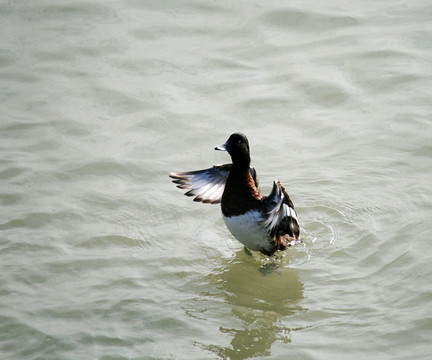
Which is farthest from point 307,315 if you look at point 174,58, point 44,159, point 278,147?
point 174,58

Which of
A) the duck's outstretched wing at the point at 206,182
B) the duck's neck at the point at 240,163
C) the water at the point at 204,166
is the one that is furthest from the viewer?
the duck's outstretched wing at the point at 206,182

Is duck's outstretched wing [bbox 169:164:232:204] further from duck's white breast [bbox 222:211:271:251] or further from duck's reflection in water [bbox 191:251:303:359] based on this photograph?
duck's reflection in water [bbox 191:251:303:359]

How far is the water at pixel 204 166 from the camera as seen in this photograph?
571 centimetres

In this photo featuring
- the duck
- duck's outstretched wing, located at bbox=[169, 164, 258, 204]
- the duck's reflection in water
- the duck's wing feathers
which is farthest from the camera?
duck's outstretched wing, located at bbox=[169, 164, 258, 204]

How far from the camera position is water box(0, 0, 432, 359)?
225 inches

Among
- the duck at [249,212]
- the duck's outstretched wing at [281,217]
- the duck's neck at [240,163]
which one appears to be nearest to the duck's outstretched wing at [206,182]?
the duck at [249,212]

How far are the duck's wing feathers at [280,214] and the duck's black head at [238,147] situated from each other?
1.45 ft

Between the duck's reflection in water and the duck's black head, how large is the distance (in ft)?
3.47

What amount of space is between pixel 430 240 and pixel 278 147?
7.92 ft

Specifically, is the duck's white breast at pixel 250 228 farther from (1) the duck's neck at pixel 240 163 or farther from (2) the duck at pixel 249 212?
(1) the duck's neck at pixel 240 163

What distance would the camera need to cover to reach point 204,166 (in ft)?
26.9

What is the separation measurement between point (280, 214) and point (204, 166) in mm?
2185

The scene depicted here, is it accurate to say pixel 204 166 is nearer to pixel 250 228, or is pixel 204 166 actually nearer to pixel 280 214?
pixel 250 228

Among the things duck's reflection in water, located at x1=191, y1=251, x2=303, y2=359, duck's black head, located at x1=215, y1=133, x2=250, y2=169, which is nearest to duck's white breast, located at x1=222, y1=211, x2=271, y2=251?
duck's reflection in water, located at x1=191, y1=251, x2=303, y2=359
